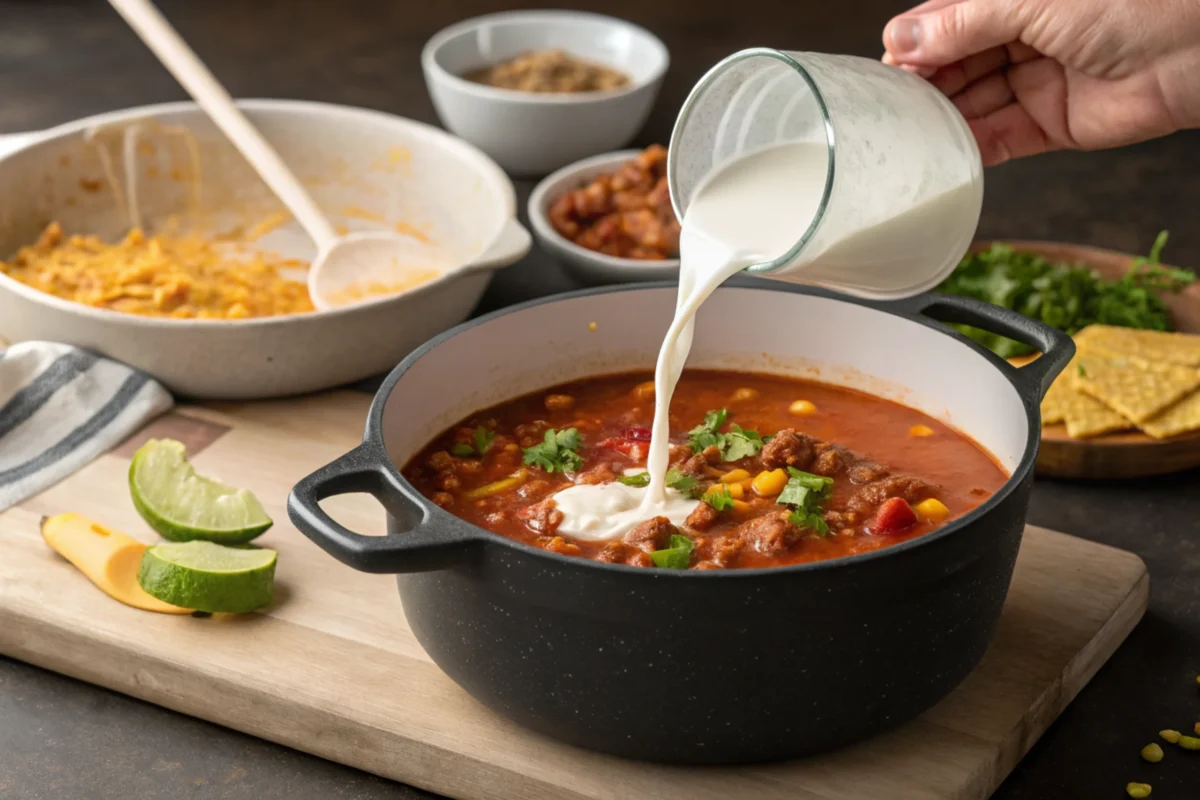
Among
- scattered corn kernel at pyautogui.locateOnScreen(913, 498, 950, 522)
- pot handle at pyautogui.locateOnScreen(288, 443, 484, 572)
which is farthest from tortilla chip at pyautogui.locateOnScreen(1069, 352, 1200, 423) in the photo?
pot handle at pyautogui.locateOnScreen(288, 443, 484, 572)

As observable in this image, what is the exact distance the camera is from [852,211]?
2.09 metres

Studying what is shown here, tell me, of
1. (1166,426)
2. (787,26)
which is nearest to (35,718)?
(1166,426)

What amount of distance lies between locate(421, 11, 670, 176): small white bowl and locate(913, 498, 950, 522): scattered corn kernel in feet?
7.46

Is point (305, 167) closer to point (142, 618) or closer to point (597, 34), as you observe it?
point (597, 34)

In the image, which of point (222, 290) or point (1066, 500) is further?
point (222, 290)

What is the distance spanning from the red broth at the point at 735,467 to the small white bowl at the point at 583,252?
656 millimetres

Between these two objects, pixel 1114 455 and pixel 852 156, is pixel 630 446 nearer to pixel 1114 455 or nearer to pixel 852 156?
pixel 852 156

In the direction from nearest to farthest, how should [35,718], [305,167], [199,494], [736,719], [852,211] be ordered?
[736,719], [852,211], [35,718], [199,494], [305,167]

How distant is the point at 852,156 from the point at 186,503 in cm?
139

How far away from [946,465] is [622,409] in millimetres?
620

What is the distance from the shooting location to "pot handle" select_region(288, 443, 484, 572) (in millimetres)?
1834

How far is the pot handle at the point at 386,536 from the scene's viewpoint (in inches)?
72.2

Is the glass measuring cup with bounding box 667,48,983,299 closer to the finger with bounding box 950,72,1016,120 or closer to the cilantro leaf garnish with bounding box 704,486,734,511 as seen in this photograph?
the cilantro leaf garnish with bounding box 704,486,734,511

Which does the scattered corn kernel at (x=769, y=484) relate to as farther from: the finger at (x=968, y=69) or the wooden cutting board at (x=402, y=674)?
the finger at (x=968, y=69)
